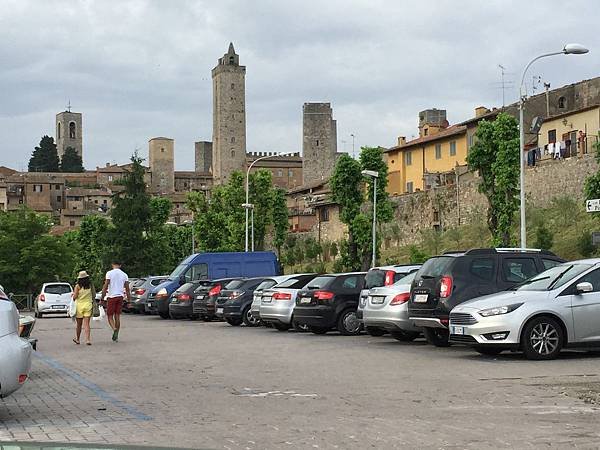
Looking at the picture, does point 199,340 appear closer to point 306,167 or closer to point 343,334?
point 343,334

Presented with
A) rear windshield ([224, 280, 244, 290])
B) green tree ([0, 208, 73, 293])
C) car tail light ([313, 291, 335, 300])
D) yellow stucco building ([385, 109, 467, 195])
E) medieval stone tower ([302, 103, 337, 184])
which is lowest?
car tail light ([313, 291, 335, 300])

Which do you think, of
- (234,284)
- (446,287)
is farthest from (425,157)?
→ (446,287)

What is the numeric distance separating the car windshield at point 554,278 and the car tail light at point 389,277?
16.5 feet

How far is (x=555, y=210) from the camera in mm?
53438

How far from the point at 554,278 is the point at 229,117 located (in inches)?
5864

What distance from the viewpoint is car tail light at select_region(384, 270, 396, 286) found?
23.0 m

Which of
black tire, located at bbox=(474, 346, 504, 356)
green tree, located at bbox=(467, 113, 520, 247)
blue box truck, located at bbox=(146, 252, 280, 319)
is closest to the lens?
black tire, located at bbox=(474, 346, 504, 356)

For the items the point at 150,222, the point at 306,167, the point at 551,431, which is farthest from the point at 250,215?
the point at 306,167

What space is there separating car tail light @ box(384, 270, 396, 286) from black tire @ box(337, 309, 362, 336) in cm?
235

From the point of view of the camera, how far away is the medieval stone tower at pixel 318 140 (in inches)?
6565

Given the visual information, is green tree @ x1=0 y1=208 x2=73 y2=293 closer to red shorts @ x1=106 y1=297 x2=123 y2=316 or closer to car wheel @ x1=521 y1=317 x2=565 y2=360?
red shorts @ x1=106 y1=297 x2=123 y2=316

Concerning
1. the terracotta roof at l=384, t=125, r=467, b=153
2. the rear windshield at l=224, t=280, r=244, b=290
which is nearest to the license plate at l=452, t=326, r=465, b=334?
the rear windshield at l=224, t=280, r=244, b=290

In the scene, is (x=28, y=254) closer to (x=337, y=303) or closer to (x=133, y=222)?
(x=133, y=222)

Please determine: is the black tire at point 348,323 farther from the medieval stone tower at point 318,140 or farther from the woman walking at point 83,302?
the medieval stone tower at point 318,140
